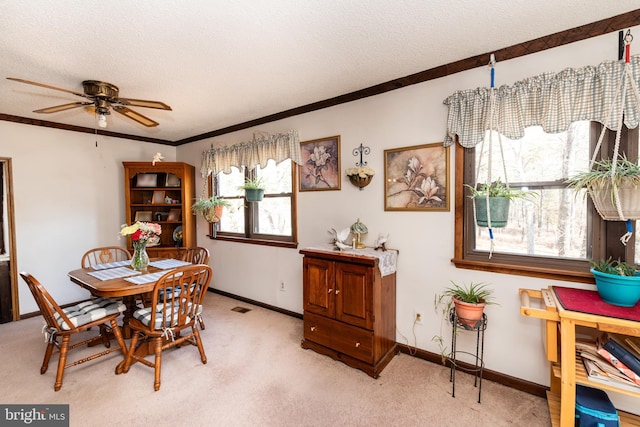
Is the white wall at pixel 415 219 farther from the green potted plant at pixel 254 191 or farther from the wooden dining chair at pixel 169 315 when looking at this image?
the wooden dining chair at pixel 169 315

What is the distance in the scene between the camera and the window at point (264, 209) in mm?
3539

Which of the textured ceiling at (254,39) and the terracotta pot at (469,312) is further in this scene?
the terracotta pot at (469,312)

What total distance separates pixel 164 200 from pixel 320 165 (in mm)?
2818

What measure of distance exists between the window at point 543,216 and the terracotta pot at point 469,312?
390mm

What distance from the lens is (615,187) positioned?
1522 millimetres

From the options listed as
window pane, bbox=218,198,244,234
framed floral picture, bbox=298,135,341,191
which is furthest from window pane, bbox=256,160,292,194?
window pane, bbox=218,198,244,234

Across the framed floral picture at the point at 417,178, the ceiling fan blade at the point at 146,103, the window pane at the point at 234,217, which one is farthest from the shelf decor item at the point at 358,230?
the window pane at the point at 234,217

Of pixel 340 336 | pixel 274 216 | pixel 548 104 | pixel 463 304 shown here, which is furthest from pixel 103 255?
pixel 548 104

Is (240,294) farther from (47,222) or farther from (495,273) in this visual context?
(495,273)

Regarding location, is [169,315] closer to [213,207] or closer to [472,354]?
[213,207]

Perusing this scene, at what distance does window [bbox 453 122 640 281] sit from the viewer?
186 cm

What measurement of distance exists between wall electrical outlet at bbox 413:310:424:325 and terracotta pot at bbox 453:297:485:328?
53 centimetres

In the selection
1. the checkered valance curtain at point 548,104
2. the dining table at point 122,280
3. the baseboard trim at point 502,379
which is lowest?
the baseboard trim at point 502,379

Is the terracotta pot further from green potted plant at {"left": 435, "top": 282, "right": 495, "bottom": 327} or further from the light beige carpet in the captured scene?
the light beige carpet
